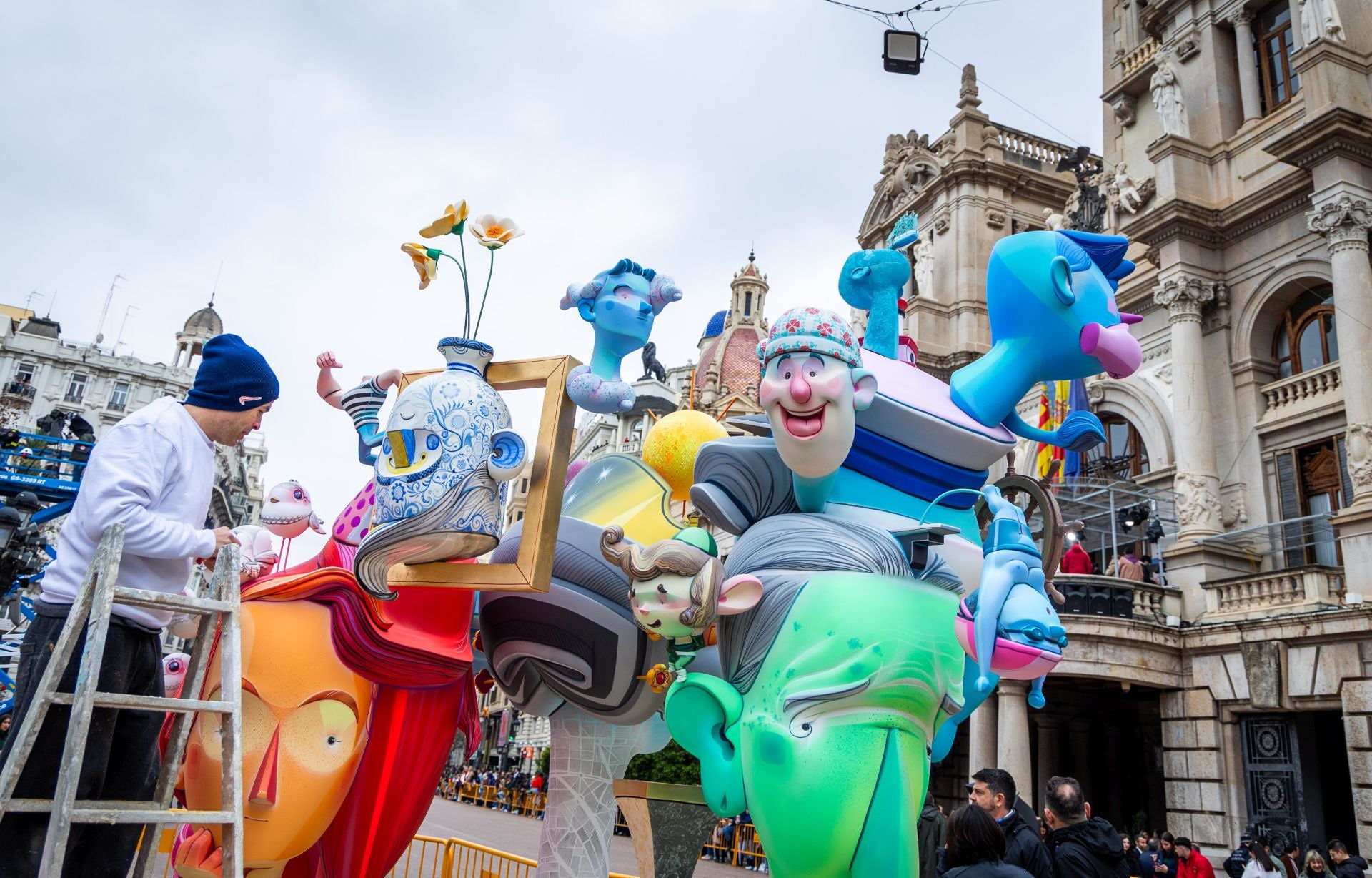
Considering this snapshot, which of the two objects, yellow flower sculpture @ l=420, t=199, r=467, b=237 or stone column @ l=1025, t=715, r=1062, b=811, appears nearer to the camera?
yellow flower sculpture @ l=420, t=199, r=467, b=237

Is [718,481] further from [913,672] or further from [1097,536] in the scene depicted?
[1097,536]

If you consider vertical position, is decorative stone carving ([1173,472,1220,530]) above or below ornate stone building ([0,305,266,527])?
below

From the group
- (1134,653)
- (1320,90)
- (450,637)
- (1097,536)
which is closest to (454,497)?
(450,637)

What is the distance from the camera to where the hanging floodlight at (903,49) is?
1110 centimetres

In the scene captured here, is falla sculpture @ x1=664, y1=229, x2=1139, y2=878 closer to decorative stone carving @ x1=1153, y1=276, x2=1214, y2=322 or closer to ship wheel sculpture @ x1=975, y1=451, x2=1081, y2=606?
ship wheel sculpture @ x1=975, y1=451, x2=1081, y2=606

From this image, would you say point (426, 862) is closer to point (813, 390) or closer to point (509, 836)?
point (509, 836)


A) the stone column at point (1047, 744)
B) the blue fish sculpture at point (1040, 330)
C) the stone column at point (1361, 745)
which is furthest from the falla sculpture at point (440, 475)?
the stone column at point (1047, 744)

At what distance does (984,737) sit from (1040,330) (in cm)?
1144

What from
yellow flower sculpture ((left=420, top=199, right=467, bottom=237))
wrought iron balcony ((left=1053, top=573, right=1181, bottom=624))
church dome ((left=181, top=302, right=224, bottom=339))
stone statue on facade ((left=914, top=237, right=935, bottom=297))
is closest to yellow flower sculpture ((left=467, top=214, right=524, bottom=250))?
yellow flower sculpture ((left=420, top=199, right=467, bottom=237))

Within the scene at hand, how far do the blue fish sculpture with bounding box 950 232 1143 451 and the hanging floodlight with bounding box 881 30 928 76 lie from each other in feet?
22.7

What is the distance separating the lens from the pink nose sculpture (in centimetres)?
473

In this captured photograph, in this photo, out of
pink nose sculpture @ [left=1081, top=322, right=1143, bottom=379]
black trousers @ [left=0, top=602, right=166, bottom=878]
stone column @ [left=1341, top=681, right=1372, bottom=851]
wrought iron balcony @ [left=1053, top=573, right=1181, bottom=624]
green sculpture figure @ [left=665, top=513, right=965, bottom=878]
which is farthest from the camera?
wrought iron balcony @ [left=1053, top=573, right=1181, bottom=624]

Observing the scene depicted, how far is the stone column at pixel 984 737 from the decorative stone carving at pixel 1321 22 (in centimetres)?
1070

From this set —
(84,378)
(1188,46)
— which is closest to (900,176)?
(1188,46)
